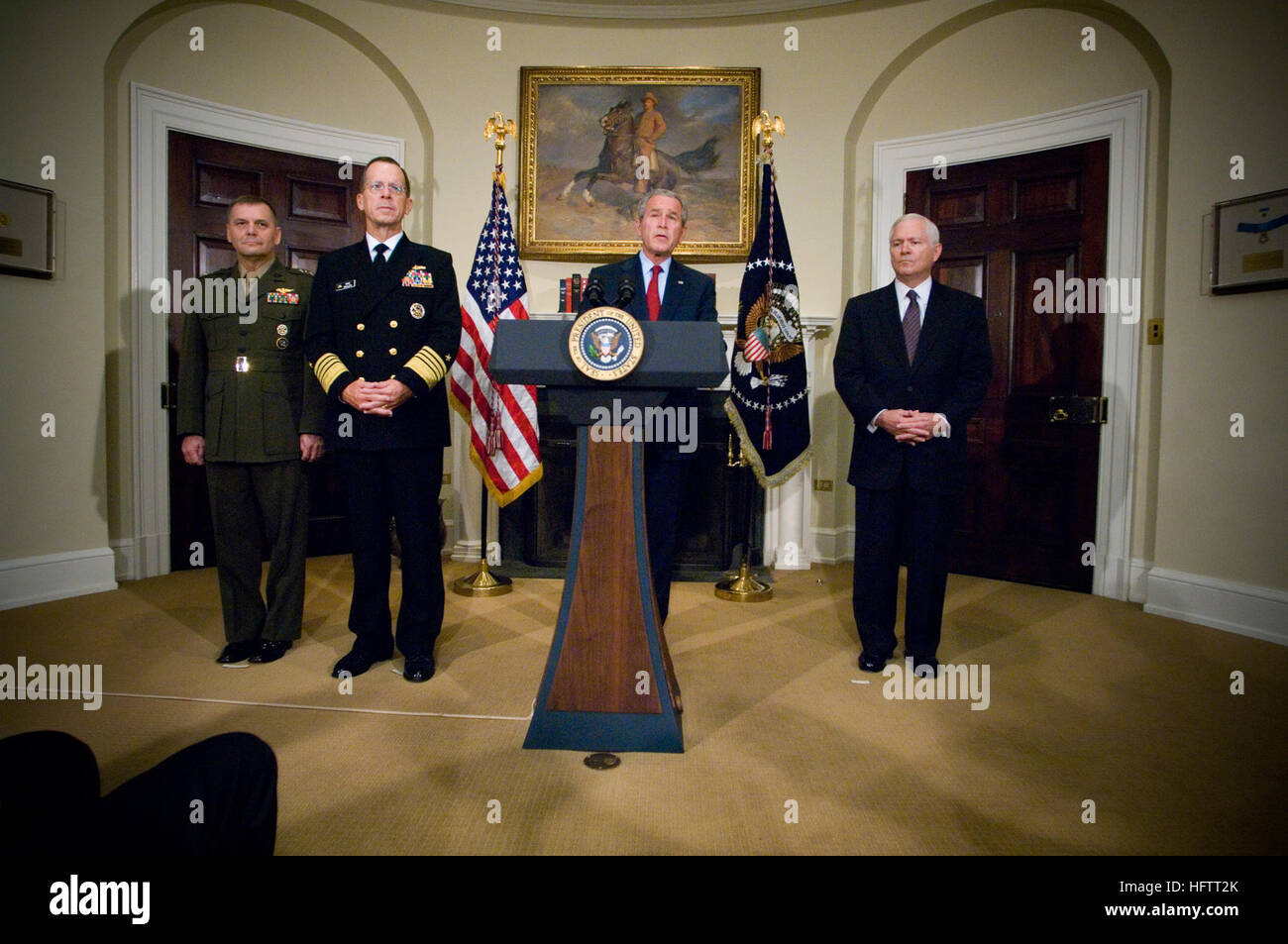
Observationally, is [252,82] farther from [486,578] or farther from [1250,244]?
[1250,244]

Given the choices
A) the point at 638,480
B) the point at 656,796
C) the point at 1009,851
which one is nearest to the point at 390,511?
the point at 638,480

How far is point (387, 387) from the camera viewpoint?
8.67ft

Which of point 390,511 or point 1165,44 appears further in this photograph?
point 1165,44

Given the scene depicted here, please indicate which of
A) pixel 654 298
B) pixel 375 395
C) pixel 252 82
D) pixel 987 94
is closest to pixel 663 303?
pixel 654 298

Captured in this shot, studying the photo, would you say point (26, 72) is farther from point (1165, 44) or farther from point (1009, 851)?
point (1165, 44)

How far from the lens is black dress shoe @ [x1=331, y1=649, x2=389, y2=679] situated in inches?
113

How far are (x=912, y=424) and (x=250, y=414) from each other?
257 centimetres

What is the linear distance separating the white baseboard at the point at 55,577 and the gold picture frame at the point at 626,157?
→ 3171 millimetres

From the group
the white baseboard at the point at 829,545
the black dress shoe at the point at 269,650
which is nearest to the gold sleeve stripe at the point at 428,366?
the black dress shoe at the point at 269,650

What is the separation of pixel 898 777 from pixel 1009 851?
399 millimetres

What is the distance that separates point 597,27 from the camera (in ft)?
16.8

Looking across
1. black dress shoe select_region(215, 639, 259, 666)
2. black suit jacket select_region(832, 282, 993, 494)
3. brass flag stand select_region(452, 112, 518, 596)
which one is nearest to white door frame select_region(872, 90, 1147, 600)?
black suit jacket select_region(832, 282, 993, 494)

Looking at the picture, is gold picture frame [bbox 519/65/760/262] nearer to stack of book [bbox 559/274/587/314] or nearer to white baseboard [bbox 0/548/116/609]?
stack of book [bbox 559/274/587/314]

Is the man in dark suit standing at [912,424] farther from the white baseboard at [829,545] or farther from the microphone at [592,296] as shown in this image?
the white baseboard at [829,545]
